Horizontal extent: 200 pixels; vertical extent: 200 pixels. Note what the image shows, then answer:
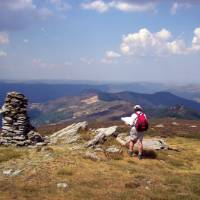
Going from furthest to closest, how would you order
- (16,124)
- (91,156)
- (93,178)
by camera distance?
(16,124)
(91,156)
(93,178)

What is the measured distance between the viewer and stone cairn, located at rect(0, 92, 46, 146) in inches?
1387

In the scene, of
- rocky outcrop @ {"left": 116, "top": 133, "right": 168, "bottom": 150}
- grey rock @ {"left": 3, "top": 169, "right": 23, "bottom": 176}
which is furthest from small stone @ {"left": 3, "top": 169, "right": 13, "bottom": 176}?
rocky outcrop @ {"left": 116, "top": 133, "right": 168, "bottom": 150}

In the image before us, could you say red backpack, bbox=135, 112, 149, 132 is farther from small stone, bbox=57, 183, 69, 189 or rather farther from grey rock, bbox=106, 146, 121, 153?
small stone, bbox=57, 183, 69, 189

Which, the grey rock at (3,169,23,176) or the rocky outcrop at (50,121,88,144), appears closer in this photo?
the grey rock at (3,169,23,176)

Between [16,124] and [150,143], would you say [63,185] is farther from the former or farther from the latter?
[150,143]

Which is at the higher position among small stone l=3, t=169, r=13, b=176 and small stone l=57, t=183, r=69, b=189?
small stone l=57, t=183, r=69, b=189

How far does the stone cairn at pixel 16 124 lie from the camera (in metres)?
35.2

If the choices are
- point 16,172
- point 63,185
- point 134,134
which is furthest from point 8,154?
point 134,134

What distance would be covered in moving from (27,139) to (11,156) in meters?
7.74

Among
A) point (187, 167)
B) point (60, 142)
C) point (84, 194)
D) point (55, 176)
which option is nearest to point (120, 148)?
point (187, 167)

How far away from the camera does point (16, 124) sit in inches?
1417

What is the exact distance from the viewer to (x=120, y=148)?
33156 mm

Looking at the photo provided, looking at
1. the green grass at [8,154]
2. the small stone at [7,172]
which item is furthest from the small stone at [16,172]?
the green grass at [8,154]

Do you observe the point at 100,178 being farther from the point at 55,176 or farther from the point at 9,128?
the point at 9,128
